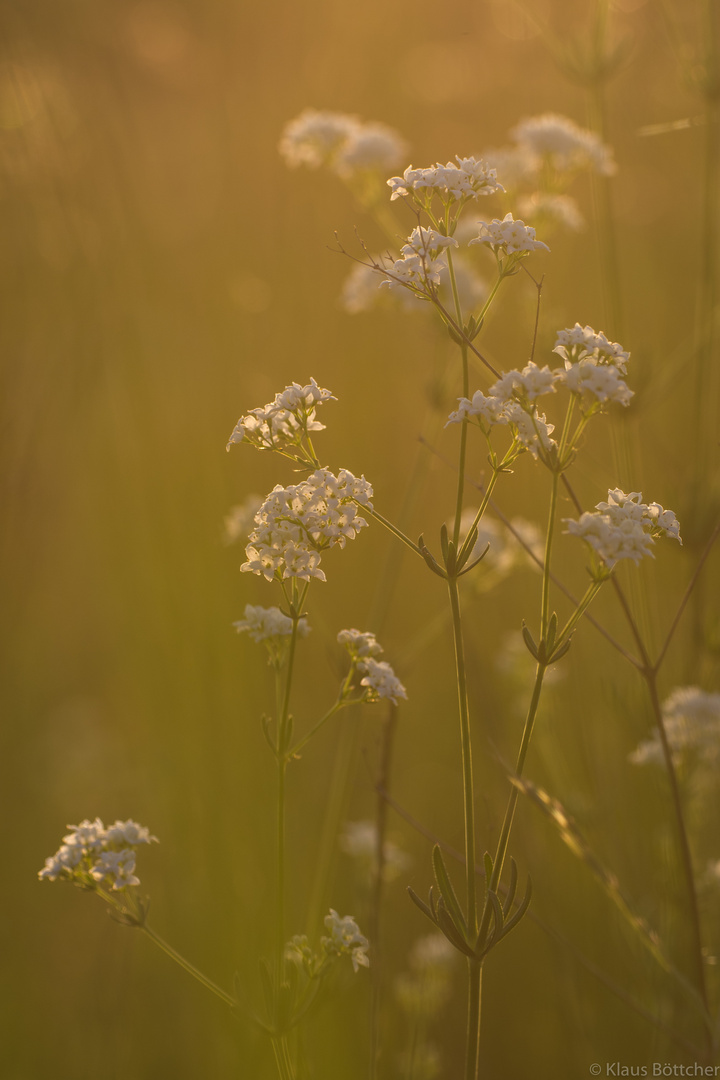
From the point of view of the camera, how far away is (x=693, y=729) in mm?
2949

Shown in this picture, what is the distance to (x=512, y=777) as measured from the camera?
1.68 meters

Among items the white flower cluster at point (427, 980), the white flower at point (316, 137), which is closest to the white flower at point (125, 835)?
the white flower cluster at point (427, 980)

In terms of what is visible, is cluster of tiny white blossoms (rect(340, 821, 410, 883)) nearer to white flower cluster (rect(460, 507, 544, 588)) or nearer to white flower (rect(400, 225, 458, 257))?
white flower cluster (rect(460, 507, 544, 588))

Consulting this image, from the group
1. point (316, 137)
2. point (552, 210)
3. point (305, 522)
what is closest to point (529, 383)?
point (305, 522)

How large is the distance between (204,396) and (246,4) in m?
3.83

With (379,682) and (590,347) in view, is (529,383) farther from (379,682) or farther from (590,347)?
(379,682)

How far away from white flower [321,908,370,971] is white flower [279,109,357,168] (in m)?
3.89

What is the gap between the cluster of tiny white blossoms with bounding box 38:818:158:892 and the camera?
214 cm

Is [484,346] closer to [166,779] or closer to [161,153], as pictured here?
[161,153]

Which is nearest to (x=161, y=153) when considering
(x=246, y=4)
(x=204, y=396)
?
(x=246, y=4)

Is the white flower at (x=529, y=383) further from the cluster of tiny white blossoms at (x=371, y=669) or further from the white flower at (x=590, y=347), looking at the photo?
the cluster of tiny white blossoms at (x=371, y=669)

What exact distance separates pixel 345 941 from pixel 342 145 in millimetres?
4176

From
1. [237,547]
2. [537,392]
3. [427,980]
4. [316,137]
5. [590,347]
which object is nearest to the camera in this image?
[537,392]

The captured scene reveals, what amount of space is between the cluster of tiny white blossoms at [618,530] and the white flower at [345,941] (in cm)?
116
